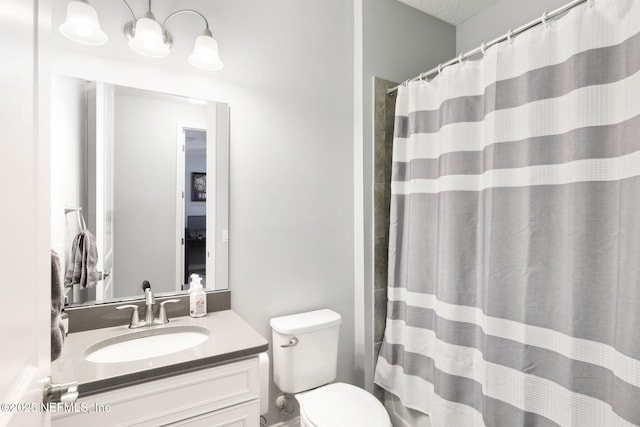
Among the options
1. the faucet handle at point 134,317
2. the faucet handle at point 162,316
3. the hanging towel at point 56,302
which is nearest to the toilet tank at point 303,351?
the faucet handle at point 162,316

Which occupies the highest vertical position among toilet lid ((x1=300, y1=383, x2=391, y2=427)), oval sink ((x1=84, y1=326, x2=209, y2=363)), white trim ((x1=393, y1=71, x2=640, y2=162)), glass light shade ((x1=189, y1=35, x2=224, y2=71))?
glass light shade ((x1=189, y1=35, x2=224, y2=71))

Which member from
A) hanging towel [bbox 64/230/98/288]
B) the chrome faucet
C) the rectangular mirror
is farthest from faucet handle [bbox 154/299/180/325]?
hanging towel [bbox 64/230/98/288]

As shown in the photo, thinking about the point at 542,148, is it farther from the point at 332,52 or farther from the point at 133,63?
the point at 133,63

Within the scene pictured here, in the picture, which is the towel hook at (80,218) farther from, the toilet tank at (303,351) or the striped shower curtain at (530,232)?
the striped shower curtain at (530,232)

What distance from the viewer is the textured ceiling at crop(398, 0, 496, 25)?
200 cm

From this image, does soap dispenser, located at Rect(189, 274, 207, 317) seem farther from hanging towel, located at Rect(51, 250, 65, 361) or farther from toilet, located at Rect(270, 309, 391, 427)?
hanging towel, located at Rect(51, 250, 65, 361)

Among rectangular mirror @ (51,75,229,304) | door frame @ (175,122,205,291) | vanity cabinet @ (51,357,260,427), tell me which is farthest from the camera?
door frame @ (175,122,205,291)

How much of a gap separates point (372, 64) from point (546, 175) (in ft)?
3.89

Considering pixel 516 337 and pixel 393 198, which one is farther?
pixel 393 198

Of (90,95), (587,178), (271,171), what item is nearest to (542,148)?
(587,178)

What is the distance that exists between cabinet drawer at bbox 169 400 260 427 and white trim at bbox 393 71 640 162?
1.40 metres

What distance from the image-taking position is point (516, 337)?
4.19 feet

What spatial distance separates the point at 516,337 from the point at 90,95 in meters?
2.03

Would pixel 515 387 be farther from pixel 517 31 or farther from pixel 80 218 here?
pixel 80 218
